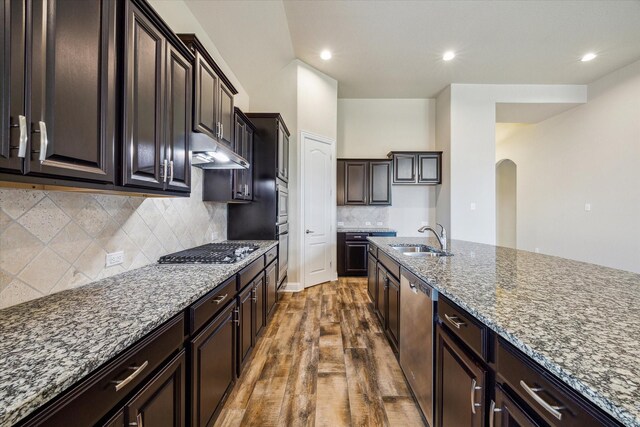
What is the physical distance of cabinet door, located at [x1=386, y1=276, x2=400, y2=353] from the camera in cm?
199

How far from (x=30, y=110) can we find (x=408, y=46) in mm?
4187

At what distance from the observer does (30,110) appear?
0.74 metres

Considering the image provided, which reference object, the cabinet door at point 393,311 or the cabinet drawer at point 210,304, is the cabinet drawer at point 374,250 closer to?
the cabinet door at point 393,311

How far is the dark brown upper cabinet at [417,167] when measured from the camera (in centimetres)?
495

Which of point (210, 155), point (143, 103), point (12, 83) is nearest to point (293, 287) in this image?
point (210, 155)

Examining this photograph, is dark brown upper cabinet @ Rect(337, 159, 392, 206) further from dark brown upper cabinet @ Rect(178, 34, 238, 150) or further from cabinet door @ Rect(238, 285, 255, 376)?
cabinet door @ Rect(238, 285, 255, 376)

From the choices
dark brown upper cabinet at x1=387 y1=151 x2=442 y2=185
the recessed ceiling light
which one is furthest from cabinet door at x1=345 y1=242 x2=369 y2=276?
Result: the recessed ceiling light

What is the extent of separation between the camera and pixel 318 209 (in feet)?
13.8

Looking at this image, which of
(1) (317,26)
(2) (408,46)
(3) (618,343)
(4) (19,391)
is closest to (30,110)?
(4) (19,391)

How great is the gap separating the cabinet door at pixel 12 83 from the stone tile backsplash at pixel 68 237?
49 centimetres

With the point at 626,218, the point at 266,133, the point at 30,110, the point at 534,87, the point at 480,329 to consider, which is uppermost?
the point at 534,87

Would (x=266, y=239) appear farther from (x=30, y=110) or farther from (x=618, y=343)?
(x=618, y=343)

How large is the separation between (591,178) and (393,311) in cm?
498

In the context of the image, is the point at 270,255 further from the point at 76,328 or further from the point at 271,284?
the point at 76,328
